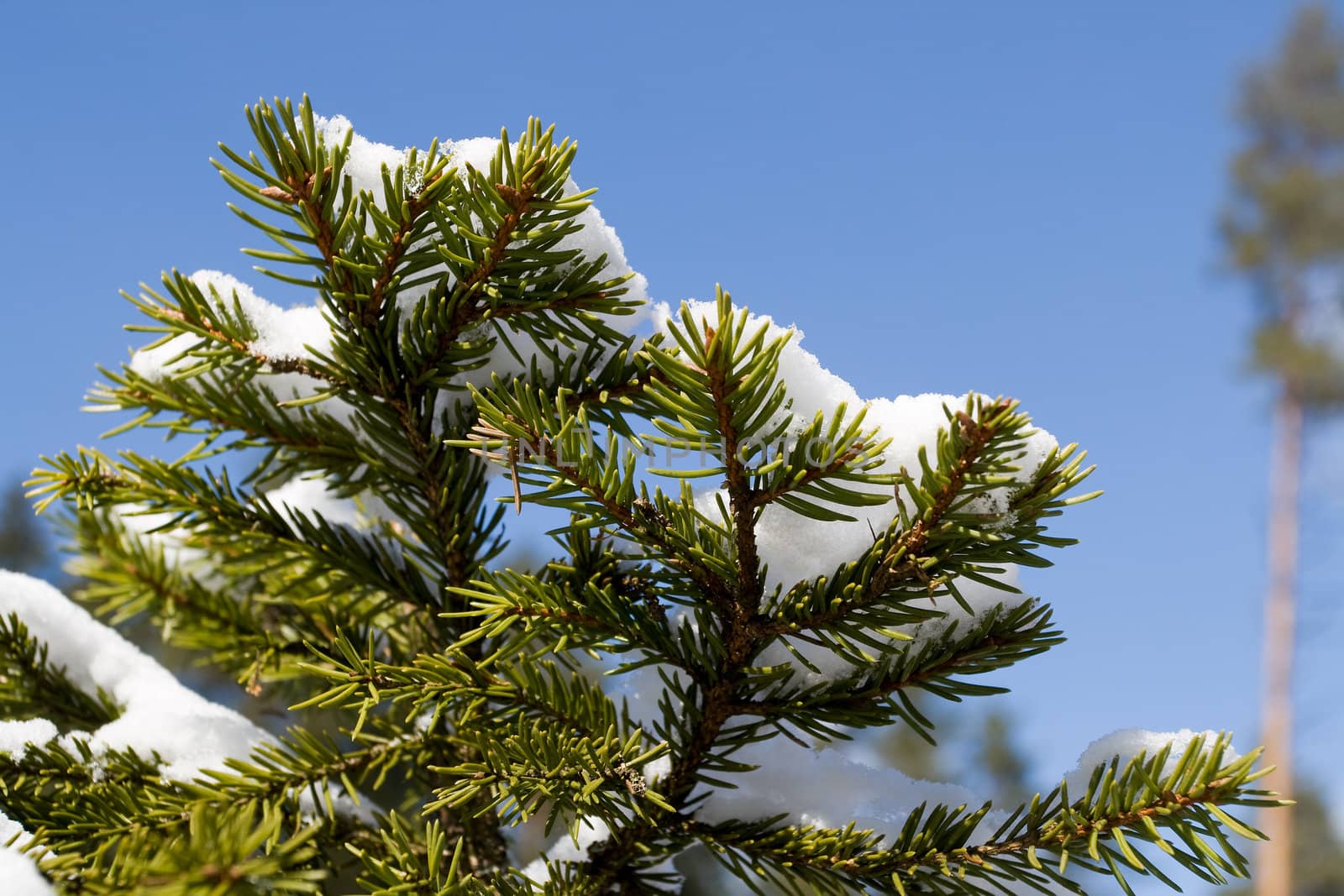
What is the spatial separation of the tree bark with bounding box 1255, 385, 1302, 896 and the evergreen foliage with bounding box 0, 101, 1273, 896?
13.5 m

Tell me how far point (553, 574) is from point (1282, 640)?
15797 mm

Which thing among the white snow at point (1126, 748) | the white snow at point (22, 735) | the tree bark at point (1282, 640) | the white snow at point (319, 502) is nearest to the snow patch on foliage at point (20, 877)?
the white snow at point (22, 735)

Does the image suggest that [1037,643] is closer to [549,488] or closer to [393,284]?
[549,488]

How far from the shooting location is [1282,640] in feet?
46.1

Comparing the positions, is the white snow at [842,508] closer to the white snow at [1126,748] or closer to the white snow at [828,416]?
the white snow at [828,416]

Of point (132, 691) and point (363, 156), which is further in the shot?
point (132, 691)

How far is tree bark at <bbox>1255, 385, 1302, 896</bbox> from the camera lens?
40.3ft

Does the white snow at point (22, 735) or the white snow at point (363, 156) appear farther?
the white snow at point (22, 735)

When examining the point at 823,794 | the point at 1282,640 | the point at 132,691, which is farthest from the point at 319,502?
the point at 1282,640

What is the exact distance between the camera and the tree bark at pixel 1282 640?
40.3ft

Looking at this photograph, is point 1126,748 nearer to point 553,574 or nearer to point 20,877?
point 553,574

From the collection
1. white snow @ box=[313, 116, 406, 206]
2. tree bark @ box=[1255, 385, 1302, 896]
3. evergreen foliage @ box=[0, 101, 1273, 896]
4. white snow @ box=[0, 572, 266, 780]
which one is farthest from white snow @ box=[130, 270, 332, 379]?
tree bark @ box=[1255, 385, 1302, 896]

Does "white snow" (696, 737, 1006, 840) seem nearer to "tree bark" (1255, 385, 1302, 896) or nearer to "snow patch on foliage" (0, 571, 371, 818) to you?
"snow patch on foliage" (0, 571, 371, 818)

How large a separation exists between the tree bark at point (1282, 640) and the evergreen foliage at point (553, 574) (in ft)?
44.2
